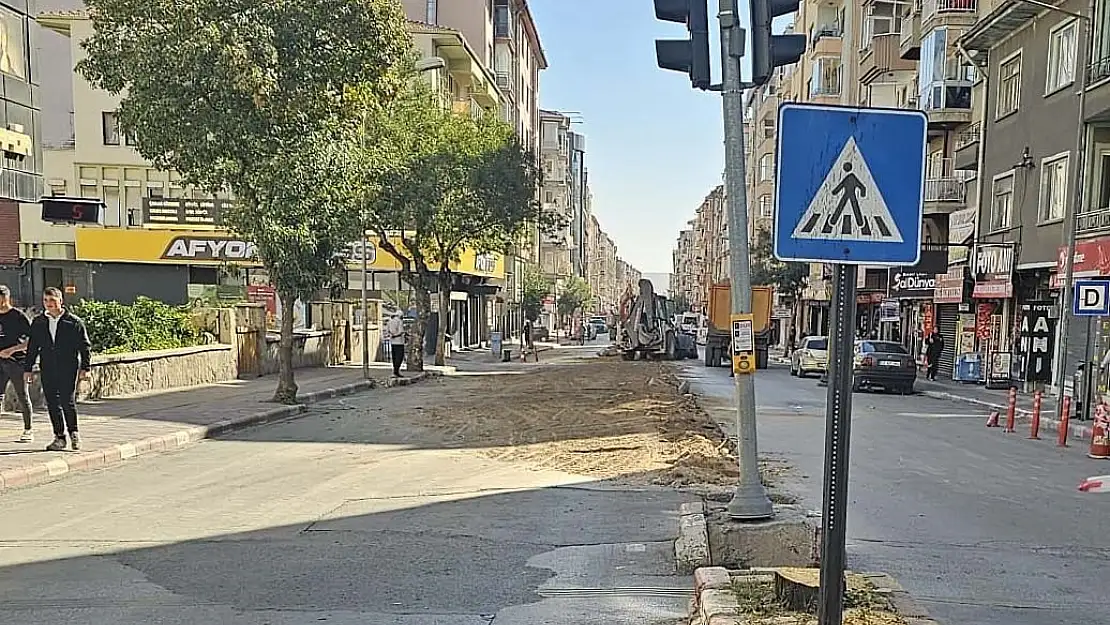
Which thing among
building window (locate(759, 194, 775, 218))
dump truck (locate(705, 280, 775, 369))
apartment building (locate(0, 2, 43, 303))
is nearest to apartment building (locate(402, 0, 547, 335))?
building window (locate(759, 194, 775, 218))

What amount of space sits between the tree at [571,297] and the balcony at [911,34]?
163 ft

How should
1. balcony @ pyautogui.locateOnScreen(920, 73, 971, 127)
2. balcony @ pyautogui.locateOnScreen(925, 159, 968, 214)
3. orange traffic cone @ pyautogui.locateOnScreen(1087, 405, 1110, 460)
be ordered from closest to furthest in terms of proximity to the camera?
orange traffic cone @ pyautogui.locateOnScreen(1087, 405, 1110, 460) → balcony @ pyautogui.locateOnScreen(920, 73, 971, 127) → balcony @ pyautogui.locateOnScreen(925, 159, 968, 214)

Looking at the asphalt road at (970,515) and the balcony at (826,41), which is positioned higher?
the balcony at (826,41)

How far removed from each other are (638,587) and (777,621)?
1.83 metres

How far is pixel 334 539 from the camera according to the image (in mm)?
7371

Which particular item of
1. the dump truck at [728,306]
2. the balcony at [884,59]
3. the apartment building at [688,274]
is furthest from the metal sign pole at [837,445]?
the apartment building at [688,274]

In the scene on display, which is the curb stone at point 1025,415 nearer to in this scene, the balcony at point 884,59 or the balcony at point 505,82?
the balcony at point 884,59

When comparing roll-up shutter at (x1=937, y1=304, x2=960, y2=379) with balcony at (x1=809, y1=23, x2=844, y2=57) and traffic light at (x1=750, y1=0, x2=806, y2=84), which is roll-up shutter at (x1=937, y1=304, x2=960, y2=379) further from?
traffic light at (x1=750, y1=0, x2=806, y2=84)

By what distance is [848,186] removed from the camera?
4098 mm

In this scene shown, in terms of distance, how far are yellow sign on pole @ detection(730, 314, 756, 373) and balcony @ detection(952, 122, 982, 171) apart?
26.5 meters

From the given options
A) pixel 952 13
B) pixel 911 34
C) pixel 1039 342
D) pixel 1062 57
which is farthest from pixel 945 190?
pixel 1039 342

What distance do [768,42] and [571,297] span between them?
82.4 m

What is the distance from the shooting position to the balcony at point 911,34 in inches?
1373

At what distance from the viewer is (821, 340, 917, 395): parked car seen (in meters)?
25.3
